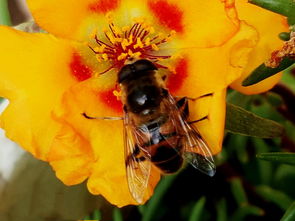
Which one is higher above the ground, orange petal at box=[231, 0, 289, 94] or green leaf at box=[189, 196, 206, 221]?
orange petal at box=[231, 0, 289, 94]

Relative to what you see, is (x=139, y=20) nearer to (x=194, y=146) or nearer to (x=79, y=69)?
(x=79, y=69)

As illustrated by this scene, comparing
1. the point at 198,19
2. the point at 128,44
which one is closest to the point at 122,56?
the point at 128,44

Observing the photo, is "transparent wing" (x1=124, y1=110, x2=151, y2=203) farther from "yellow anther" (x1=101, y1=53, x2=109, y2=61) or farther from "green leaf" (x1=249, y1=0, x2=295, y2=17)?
"green leaf" (x1=249, y1=0, x2=295, y2=17)

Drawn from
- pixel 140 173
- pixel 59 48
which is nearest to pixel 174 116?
pixel 140 173

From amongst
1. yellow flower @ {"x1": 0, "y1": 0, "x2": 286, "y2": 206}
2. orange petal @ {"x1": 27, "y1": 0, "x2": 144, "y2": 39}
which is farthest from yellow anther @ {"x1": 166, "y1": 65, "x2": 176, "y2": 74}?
orange petal @ {"x1": 27, "y1": 0, "x2": 144, "y2": 39}

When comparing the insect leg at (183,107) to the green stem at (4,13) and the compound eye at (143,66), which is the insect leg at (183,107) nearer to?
the compound eye at (143,66)

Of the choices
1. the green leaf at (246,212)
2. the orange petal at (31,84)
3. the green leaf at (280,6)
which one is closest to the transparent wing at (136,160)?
the orange petal at (31,84)
